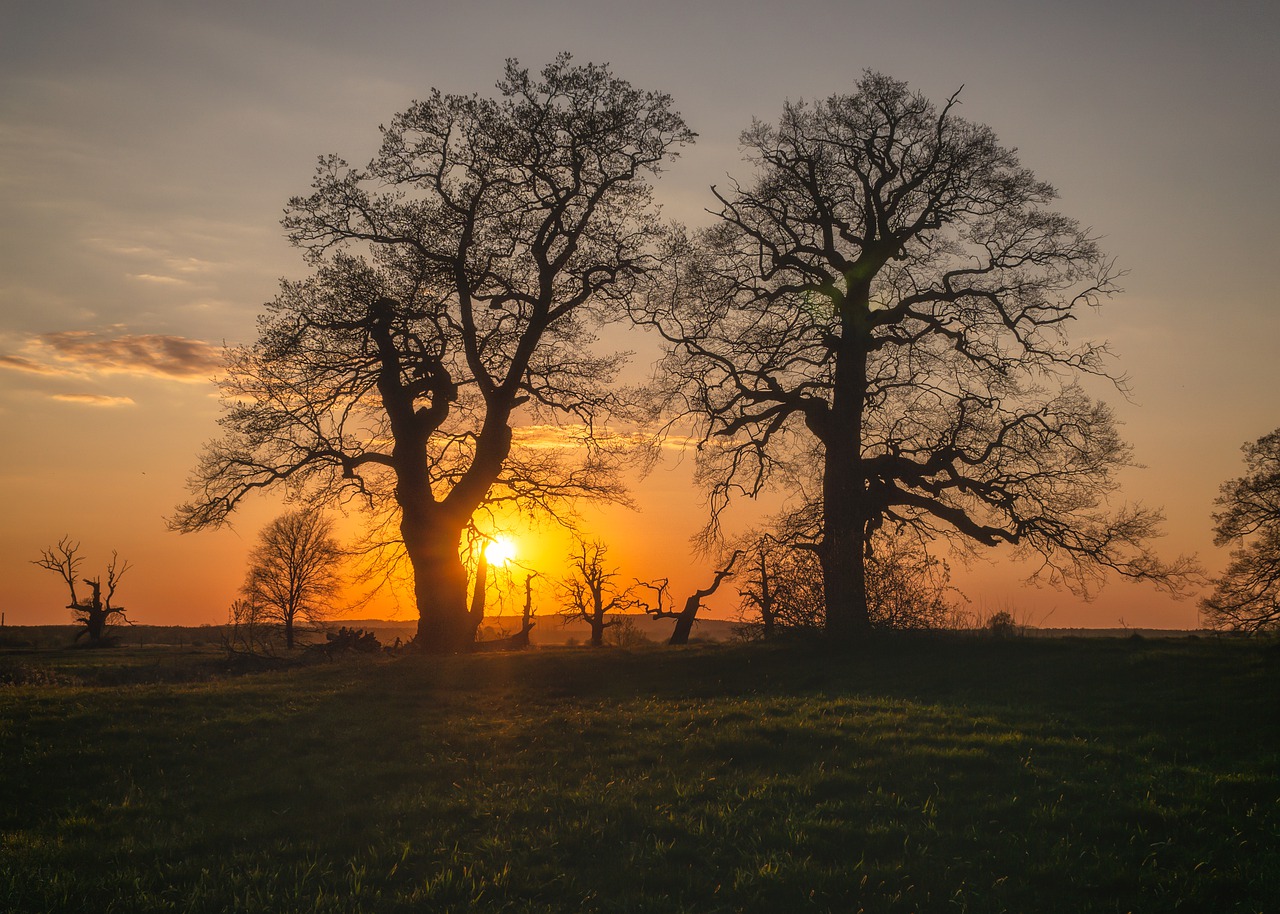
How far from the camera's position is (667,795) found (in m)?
10.8

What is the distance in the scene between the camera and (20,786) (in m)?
11.6

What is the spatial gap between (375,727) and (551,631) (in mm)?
75767

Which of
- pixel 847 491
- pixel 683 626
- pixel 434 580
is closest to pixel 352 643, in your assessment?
pixel 434 580

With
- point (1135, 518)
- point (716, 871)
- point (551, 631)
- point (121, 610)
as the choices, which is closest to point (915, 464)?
point (1135, 518)

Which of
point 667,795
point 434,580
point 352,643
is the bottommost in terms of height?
point 352,643

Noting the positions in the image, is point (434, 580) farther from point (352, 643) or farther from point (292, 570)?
point (292, 570)

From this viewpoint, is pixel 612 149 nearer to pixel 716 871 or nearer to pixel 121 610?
pixel 716 871

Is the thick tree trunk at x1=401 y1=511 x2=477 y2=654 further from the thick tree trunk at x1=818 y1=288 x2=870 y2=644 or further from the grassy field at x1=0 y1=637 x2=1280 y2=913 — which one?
the thick tree trunk at x1=818 y1=288 x2=870 y2=644

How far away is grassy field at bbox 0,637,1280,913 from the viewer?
826 centimetres

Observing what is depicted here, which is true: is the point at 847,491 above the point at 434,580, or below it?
above

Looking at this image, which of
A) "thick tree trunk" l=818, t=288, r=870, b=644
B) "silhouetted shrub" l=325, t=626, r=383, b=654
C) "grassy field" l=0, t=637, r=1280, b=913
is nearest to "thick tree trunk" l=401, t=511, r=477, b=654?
"silhouetted shrub" l=325, t=626, r=383, b=654

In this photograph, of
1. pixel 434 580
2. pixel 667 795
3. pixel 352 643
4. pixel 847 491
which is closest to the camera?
pixel 667 795

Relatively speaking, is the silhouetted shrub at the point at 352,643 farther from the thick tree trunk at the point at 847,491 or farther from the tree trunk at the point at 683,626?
the thick tree trunk at the point at 847,491

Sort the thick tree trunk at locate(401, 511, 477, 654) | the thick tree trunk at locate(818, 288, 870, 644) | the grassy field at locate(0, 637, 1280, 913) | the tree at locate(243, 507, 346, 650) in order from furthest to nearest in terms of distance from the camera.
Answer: the tree at locate(243, 507, 346, 650), the thick tree trunk at locate(401, 511, 477, 654), the thick tree trunk at locate(818, 288, 870, 644), the grassy field at locate(0, 637, 1280, 913)
